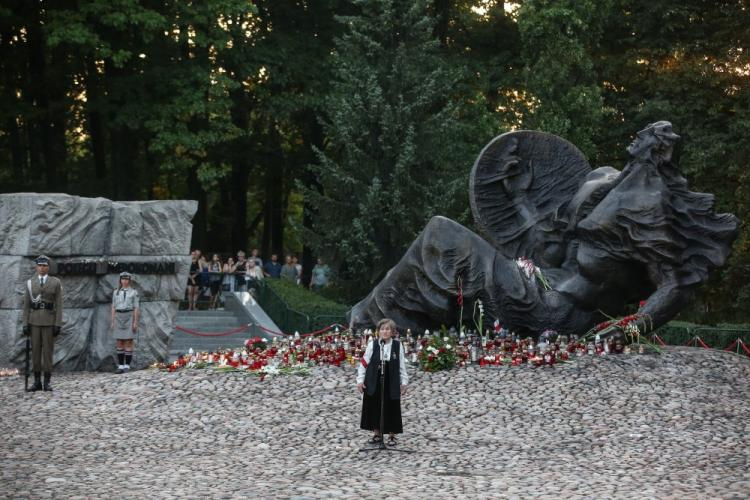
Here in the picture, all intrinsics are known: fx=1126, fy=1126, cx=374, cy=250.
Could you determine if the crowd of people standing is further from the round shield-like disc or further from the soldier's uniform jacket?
the soldier's uniform jacket

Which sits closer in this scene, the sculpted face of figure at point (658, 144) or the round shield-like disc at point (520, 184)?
the sculpted face of figure at point (658, 144)

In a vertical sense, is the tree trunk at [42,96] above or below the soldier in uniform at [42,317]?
above

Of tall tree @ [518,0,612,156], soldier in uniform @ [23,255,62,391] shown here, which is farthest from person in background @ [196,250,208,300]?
soldier in uniform @ [23,255,62,391]

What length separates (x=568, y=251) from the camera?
→ 1500cm

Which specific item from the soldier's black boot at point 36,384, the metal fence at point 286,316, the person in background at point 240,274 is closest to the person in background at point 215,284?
the person in background at point 240,274

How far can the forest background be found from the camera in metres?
24.9

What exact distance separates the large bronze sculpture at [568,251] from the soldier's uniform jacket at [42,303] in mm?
3918

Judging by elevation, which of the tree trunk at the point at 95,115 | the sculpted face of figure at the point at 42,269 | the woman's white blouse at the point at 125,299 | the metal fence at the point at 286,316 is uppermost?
the tree trunk at the point at 95,115

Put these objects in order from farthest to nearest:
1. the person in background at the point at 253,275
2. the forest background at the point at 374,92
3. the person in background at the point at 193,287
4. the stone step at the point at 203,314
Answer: the person in background at the point at 253,275 < the person in background at the point at 193,287 < the forest background at the point at 374,92 < the stone step at the point at 203,314

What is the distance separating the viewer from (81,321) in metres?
16.3

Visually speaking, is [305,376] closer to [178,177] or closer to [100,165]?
[100,165]

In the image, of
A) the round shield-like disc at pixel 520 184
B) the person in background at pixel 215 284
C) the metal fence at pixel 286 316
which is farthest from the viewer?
the person in background at pixel 215 284

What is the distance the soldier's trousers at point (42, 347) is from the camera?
14281mm

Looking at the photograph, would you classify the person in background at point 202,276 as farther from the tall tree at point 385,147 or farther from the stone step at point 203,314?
the tall tree at point 385,147
